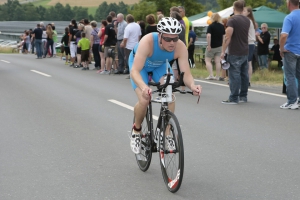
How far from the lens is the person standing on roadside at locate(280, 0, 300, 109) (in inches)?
424

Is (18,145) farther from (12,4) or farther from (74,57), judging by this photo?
(12,4)

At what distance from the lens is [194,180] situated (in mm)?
6086

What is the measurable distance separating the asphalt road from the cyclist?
0.84 m

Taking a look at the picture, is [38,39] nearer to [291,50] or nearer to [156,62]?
[291,50]

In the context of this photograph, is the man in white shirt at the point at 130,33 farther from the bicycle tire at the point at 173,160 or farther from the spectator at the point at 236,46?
the bicycle tire at the point at 173,160

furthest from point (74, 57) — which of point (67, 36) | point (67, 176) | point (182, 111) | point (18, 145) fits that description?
point (67, 176)

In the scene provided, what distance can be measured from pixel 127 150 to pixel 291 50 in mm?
4716

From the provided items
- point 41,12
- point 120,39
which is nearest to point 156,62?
point 120,39

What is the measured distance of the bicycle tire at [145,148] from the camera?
626cm

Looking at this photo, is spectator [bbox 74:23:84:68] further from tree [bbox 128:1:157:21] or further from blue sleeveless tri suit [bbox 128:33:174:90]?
tree [bbox 128:1:157:21]

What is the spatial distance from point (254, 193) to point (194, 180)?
726mm

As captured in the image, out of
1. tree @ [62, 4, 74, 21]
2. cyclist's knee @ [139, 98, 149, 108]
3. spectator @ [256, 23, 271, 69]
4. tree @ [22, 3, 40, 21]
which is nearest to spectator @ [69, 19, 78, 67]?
spectator @ [256, 23, 271, 69]

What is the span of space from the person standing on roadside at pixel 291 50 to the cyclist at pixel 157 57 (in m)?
5.02

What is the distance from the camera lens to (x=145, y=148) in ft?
21.0
